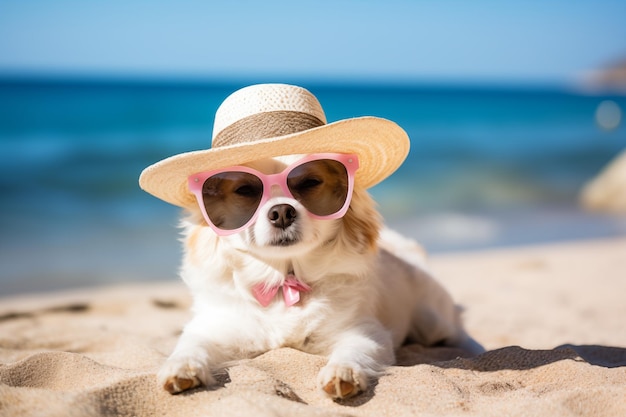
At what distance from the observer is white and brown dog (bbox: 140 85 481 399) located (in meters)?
2.72

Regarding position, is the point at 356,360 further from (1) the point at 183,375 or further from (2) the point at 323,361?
(1) the point at 183,375

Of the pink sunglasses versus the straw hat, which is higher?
the straw hat

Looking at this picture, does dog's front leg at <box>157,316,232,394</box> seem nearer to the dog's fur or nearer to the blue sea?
the dog's fur

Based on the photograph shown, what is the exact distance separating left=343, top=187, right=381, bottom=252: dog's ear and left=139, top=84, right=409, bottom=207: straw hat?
0.17m

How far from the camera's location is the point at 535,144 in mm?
21266

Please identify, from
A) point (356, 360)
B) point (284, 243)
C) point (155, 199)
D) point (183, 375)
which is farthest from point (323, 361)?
point (155, 199)

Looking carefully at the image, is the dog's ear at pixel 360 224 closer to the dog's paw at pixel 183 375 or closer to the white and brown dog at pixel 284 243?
the white and brown dog at pixel 284 243

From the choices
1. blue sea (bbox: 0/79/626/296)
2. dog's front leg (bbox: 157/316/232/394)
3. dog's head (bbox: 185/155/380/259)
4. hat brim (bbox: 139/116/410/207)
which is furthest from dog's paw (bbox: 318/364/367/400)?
blue sea (bbox: 0/79/626/296)

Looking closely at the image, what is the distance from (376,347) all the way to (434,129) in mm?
22755

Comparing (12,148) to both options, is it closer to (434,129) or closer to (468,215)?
(468,215)

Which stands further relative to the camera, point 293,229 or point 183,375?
point 293,229

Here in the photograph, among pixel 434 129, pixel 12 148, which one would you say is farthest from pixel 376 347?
pixel 434 129

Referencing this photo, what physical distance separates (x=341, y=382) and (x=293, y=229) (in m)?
0.71

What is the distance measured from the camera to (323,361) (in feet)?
Result: 9.04
